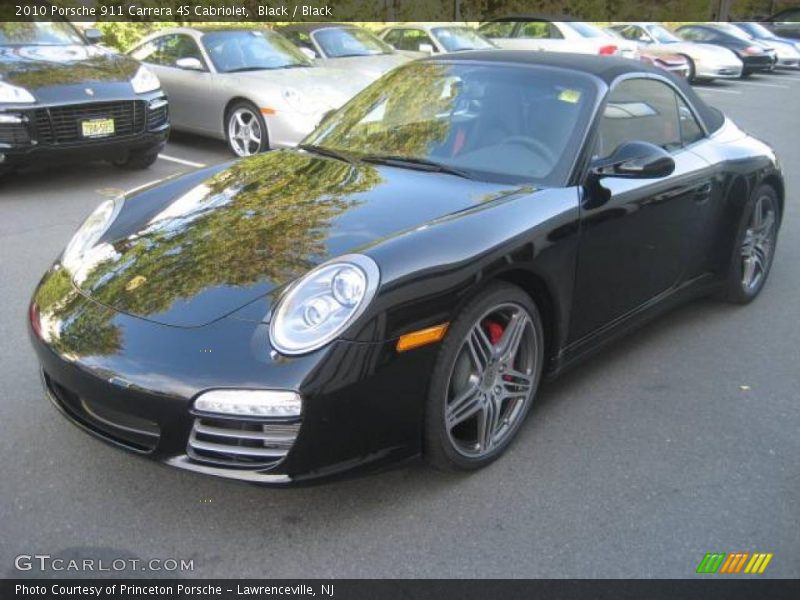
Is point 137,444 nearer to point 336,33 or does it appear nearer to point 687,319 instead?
point 687,319

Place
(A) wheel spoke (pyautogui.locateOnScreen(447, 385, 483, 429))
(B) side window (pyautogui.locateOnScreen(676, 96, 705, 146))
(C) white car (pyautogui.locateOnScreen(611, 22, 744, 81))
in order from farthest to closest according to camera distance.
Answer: (C) white car (pyautogui.locateOnScreen(611, 22, 744, 81)) → (B) side window (pyautogui.locateOnScreen(676, 96, 705, 146)) → (A) wheel spoke (pyautogui.locateOnScreen(447, 385, 483, 429))

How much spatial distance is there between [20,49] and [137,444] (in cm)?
579

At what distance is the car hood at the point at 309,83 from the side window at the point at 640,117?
14.5ft

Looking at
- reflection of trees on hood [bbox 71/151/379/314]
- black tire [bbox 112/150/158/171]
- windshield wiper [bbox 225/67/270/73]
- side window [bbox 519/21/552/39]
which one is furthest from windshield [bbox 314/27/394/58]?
reflection of trees on hood [bbox 71/151/379/314]

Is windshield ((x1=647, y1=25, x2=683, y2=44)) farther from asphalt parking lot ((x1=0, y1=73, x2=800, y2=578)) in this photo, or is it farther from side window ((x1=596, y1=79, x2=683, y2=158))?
asphalt parking lot ((x1=0, y1=73, x2=800, y2=578))

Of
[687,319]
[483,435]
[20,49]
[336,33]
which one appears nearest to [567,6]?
[336,33]

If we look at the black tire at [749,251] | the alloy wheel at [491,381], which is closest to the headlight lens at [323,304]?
the alloy wheel at [491,381]

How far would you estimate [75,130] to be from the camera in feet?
21.2

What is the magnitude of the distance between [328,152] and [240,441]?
1750 mm

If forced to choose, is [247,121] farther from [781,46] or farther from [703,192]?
[781,46]

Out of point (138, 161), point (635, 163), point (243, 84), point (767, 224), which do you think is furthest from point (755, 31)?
point (635, 163)

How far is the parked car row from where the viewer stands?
6.33 metres

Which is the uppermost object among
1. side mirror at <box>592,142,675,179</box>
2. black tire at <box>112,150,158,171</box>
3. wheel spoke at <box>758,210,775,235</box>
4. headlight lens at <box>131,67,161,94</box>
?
side mirror at <box>592,142,675,179</box>

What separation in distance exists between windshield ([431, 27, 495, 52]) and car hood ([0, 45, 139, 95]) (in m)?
6.78
